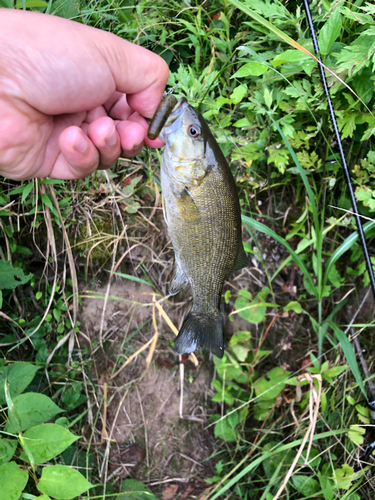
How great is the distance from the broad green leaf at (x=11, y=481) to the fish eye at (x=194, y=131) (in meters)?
2.03

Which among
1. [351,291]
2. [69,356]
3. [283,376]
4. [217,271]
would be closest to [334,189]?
[351,291]

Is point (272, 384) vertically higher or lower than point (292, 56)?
lower

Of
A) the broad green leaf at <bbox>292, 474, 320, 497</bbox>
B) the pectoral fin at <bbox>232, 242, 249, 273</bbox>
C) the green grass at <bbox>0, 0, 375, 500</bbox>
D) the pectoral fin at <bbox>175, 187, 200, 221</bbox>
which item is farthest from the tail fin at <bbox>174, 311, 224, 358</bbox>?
the broad green leaf at <bbox>292, 474, 320, 497</bbox>

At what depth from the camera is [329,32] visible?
1.69 m

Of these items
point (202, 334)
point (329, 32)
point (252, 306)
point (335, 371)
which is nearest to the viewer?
point (329, 32)

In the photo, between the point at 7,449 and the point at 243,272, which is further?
the point at 243,272

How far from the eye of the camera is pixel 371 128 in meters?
1.90

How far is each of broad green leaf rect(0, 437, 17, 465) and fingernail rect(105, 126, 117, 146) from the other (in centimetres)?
189

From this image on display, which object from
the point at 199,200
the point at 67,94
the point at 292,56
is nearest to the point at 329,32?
the point at 292,56

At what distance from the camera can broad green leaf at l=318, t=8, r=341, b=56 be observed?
166cm

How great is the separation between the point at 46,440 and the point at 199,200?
167 centimetres

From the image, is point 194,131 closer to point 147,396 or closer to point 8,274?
point 8,274

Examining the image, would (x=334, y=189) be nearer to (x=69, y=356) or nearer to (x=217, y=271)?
(x=217, y=271)

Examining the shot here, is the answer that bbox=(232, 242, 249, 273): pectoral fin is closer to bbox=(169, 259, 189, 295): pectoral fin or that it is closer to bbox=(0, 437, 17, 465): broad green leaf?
bbox=(169, 259, 189, 295): pectoral fin
